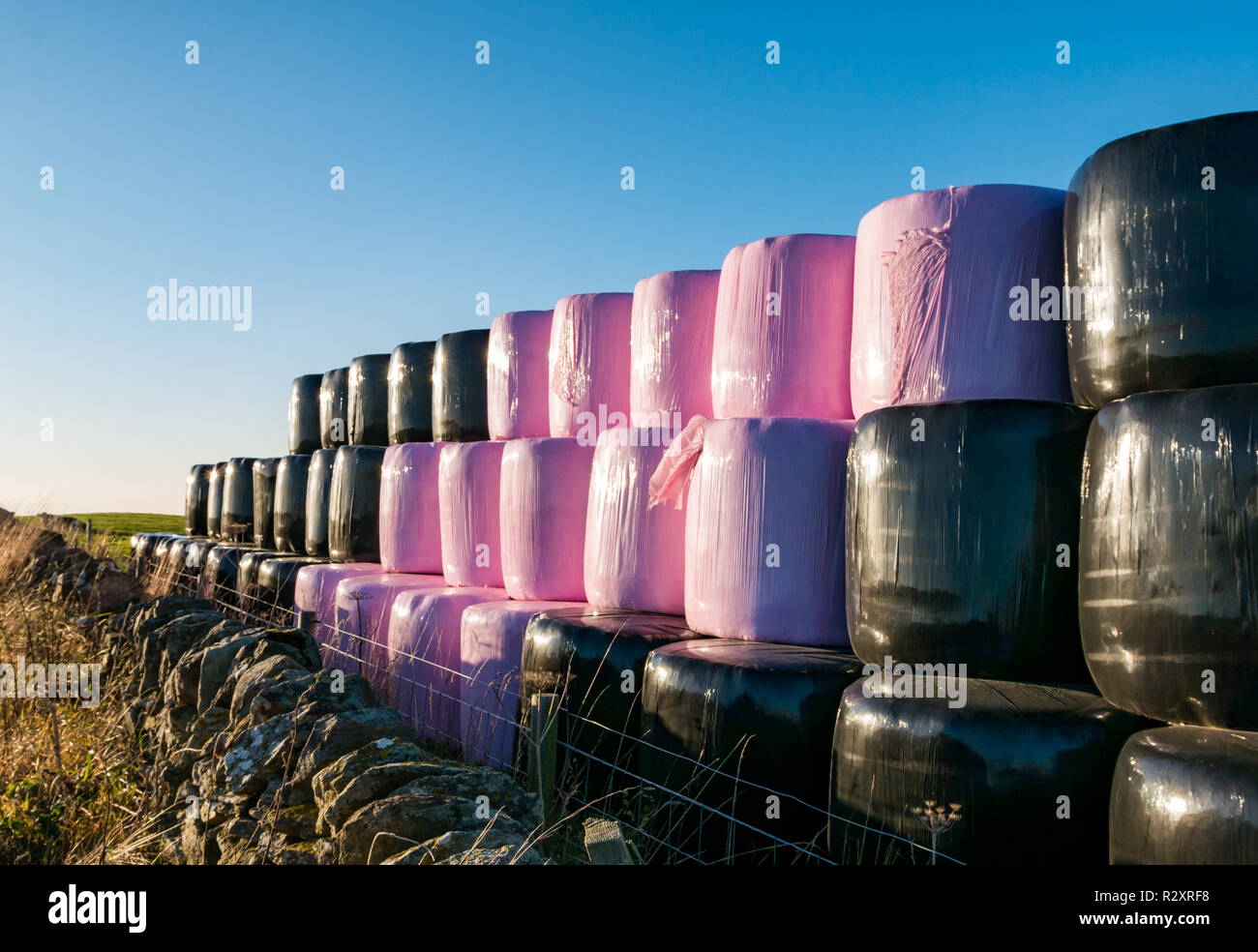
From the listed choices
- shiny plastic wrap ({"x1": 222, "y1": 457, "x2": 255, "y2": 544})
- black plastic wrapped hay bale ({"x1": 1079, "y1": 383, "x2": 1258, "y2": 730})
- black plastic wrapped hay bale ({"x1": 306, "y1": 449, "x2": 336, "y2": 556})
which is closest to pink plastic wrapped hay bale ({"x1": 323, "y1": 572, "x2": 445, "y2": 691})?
black plastic wrapped hay bale ({"x1": 306, "y1": 449, "x2": 336, "y2": 556})

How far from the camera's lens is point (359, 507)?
5.86m

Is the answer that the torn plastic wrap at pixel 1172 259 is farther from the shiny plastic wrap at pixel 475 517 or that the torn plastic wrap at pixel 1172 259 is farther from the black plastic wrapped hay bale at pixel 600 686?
the shiny plastic wrap at pixel 475 517

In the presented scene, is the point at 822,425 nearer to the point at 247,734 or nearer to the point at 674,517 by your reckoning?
the point at 674,517

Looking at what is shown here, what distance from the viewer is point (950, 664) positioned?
8.04 feet

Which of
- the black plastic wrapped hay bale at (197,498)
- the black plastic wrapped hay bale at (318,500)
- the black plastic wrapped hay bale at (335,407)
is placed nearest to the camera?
the black plastic wrapped hay bale at (318,500)

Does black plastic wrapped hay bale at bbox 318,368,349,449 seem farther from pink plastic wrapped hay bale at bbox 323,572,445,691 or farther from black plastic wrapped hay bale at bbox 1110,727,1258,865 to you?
black plastic wrapped hay bale at bbox 1110,727,1258,865

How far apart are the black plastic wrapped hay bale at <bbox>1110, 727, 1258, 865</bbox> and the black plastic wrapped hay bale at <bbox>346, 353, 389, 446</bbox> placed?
5.01 metres

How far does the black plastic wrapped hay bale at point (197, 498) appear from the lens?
418 inches

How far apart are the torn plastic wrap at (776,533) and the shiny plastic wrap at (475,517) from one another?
1636 millimetres

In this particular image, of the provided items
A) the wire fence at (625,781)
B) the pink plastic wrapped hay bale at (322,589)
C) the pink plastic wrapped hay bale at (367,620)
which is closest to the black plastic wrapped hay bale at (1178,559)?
the wire fence at (625,781)

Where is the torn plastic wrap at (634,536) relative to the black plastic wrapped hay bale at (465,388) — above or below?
below

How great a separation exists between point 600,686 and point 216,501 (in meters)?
7.31

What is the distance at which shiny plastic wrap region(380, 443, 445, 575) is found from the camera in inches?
205
